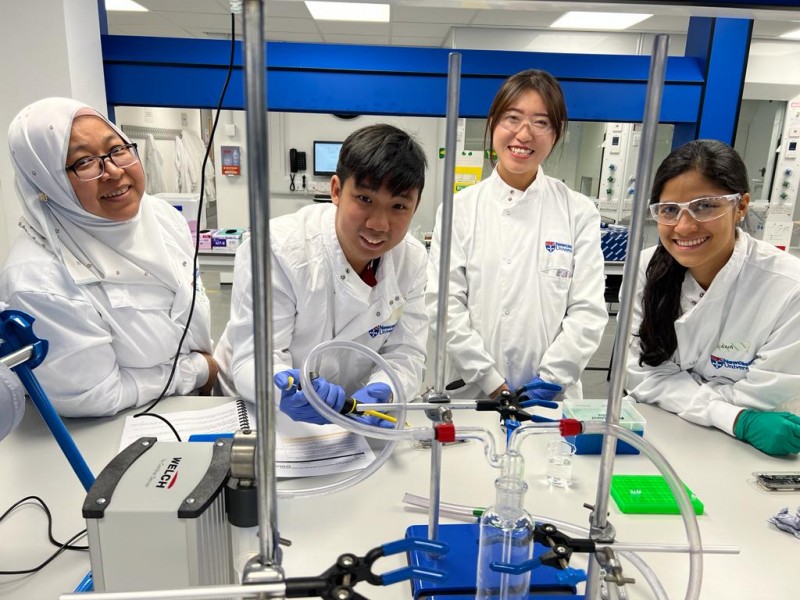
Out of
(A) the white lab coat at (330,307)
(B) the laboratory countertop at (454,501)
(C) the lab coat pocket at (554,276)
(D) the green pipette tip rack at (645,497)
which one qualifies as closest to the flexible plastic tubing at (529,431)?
(B) the laboratory countertop at (454,501)

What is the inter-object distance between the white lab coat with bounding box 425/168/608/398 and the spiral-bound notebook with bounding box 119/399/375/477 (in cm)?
56

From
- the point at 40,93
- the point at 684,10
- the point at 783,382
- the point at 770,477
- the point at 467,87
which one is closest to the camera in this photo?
the point at 684,10

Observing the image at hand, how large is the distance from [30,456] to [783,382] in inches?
65.8

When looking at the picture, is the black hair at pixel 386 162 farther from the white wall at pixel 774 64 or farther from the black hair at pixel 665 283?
the white wall at pixel 774 64

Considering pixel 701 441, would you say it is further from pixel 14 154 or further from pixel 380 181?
pixel 14 154

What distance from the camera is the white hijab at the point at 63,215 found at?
1.24 metres

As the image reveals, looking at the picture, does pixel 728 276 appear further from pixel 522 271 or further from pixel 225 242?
pixel 225 242

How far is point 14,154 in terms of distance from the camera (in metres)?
1.29

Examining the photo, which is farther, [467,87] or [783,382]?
[467,87]

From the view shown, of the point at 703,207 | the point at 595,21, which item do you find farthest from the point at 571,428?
the point at 595,21

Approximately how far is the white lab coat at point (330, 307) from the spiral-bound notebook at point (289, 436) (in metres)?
0.10

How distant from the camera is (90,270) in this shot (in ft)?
4.13

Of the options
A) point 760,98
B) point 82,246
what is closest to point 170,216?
point 82,246

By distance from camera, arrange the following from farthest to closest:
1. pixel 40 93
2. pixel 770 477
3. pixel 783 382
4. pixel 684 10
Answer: pixel 40 93, pixel 783 382, pixel 770 477, pixel 684 10
